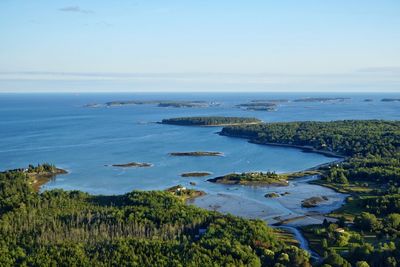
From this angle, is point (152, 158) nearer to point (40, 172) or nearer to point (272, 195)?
point (40, 172)

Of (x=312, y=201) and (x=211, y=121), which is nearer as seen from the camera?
(x=312, y=201)

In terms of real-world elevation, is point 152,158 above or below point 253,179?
above

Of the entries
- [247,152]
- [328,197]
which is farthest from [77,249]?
[247,152]

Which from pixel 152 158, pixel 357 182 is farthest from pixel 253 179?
pixel 152 158

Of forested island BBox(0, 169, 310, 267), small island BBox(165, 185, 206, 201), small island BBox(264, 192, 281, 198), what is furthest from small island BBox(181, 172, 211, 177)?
forested island BBox(0, 169, 310, 267)

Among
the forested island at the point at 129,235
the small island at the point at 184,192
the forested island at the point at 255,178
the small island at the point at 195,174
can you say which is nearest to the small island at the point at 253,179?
the forested island at the point at 255,178

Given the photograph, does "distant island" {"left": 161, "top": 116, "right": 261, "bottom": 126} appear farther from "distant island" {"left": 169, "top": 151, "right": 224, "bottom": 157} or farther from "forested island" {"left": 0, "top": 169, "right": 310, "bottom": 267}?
"forested island" {"left": 0, "top": 169, "right": 310, "bottom": 267}
